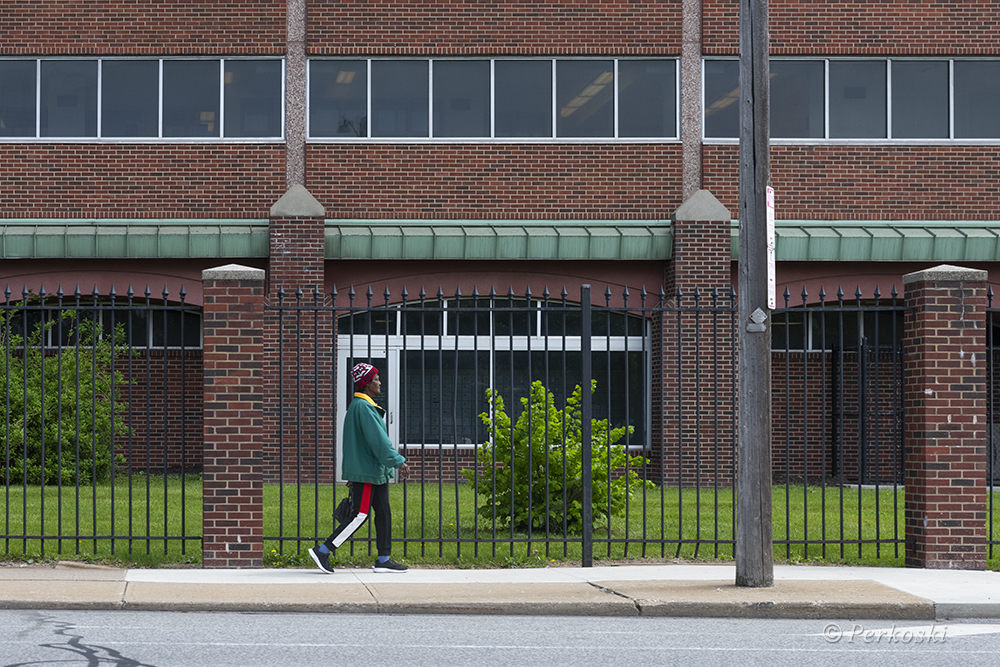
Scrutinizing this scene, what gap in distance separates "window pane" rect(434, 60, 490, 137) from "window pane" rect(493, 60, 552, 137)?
21 cm

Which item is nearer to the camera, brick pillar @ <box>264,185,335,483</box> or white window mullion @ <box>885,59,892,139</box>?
brick pillar @ <box>264,185,335,483</box>

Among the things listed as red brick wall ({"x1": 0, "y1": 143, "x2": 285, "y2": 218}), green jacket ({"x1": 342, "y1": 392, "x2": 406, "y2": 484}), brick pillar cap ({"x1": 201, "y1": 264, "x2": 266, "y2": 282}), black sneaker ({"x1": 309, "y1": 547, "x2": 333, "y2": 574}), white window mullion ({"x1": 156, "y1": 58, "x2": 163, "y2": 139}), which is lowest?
black sneaker ({"x1": 309, "y1": 547, "x2": 333, "y2": 574})

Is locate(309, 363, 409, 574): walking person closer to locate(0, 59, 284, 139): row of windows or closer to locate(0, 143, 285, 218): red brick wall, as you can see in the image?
locate(0, 143, 285, 218): red brick wall

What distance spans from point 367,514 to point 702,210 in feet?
38.3

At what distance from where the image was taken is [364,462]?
959cm

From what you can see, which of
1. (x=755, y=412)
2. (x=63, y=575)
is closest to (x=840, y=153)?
(x=755, y=412)

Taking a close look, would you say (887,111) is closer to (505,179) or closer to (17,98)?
(505,179)

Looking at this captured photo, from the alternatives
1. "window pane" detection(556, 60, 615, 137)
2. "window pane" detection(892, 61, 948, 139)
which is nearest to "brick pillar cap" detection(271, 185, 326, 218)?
"window pane" detection(556, 60, 615, 137)

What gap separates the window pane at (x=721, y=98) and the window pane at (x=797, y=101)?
725 millimetres

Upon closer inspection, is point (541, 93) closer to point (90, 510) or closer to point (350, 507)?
point (90, 510)

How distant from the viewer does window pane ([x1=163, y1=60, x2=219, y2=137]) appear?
20391mm
